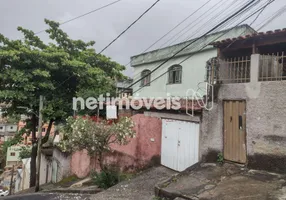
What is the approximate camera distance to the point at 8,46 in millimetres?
11516

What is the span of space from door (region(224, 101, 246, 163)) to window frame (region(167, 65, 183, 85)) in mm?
8161

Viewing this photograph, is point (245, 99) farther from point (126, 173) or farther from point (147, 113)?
point (126, 173)

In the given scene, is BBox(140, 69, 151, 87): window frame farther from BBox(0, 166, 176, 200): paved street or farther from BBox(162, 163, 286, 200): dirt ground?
BBox(162, 163, 286, 200): dirt ground

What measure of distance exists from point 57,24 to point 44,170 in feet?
33.8

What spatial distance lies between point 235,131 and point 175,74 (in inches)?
362

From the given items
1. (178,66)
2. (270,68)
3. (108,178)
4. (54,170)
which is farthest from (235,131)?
(54,170)

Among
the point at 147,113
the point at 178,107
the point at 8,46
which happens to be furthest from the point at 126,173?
the point at 8,46

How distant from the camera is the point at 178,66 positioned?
1505 cm

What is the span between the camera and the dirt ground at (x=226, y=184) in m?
4.57

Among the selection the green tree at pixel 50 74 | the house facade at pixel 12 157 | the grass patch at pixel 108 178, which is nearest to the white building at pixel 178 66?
the green tree at pixel 50 74

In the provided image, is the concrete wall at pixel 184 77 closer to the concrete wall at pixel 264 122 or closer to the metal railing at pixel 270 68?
the metal railing at pixel 270 68

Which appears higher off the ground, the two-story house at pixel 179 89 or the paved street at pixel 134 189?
the two-story house at pixel 179 89

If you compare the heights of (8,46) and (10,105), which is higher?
(8,46)

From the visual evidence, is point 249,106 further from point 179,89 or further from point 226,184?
point 179,89
